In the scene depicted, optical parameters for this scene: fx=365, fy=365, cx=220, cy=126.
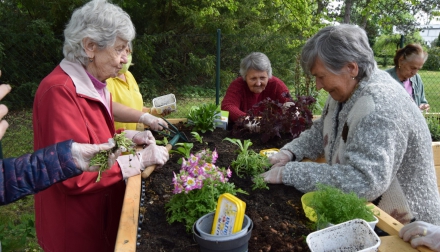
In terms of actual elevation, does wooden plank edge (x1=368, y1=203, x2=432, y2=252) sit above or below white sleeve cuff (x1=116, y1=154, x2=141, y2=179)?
below

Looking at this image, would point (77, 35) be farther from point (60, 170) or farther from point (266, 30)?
point (266, 30)

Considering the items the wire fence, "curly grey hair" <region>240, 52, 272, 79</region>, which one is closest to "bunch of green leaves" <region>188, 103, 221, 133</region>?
"curly grey hair" <region>240, 52, 272, 79</region>

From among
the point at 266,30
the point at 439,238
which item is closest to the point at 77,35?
the point at 439,238

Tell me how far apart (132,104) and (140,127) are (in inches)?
15.4

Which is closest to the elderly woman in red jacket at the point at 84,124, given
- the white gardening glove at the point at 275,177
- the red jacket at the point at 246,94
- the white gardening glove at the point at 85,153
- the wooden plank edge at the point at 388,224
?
the white gardening glove at the point at 85,153

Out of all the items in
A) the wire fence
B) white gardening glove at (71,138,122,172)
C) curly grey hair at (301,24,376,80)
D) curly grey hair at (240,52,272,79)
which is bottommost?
the wire fence

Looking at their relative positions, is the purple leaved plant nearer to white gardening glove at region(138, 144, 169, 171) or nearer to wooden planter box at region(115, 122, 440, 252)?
white gardening glove at region(138, 144, 169, 171)

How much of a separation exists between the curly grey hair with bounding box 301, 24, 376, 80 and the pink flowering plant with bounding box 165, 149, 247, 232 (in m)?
0.86

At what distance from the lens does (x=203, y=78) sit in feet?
34.2

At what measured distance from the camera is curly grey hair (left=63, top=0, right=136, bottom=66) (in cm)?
207

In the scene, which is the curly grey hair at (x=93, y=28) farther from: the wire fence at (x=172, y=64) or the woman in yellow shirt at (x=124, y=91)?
the wire fence at (x=172, y=64)

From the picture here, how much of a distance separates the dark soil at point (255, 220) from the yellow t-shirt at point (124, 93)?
104 centimetres

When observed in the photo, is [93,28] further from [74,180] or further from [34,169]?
[34,169]

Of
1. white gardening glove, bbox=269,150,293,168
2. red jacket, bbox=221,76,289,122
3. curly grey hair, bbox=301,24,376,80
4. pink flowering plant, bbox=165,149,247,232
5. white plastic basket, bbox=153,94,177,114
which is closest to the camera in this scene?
Result: pink flowering plant, bbox=165,149,247,232
